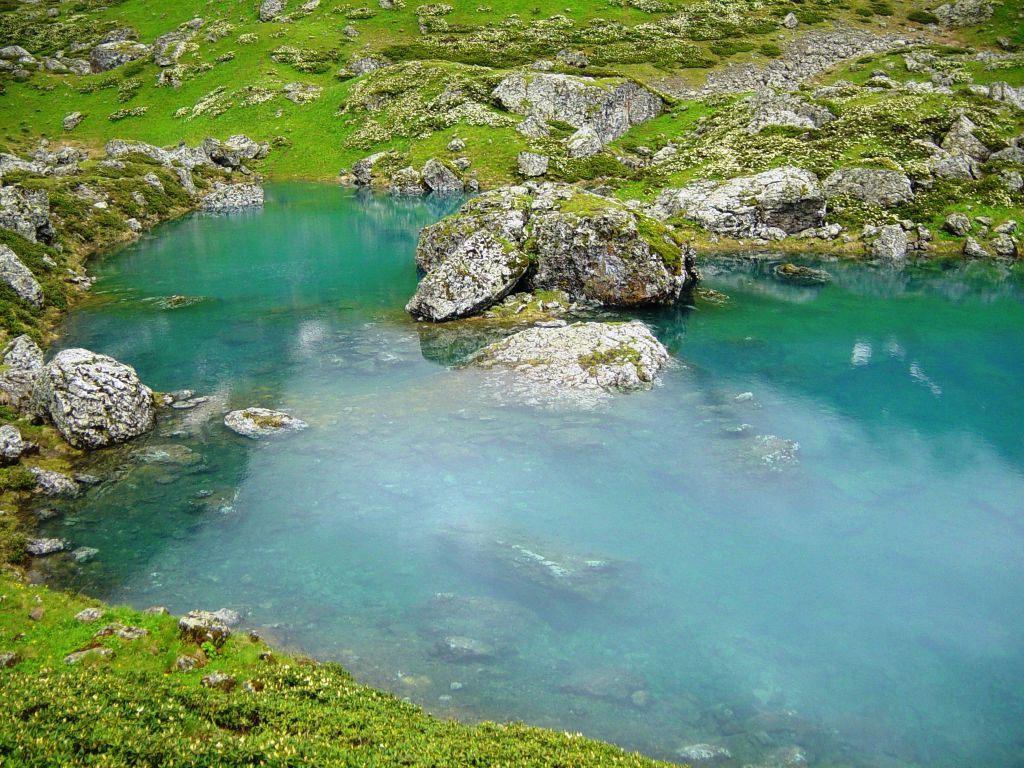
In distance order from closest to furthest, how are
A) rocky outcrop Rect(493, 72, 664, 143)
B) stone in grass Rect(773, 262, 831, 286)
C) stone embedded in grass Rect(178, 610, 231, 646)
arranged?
1. stone embedded in grass Rect(178, 610, 231, 646)
2. stone in grass Rect(773, 262, 831, 286)
3. rocky outcrop Rect(493, 72, 664, 143)

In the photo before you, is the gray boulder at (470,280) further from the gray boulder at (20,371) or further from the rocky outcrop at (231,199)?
the rocky outcrop at (231,199)

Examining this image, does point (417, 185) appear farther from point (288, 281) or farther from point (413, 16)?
point (413, 16)

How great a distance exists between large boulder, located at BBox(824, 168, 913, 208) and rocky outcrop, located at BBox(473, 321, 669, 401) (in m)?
44.6

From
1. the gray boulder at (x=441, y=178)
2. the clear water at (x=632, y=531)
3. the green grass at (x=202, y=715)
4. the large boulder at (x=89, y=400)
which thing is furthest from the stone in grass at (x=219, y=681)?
the gray boulder at (x=441, y=178)

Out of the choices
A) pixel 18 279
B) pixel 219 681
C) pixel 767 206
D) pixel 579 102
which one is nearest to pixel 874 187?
pixel 767 206

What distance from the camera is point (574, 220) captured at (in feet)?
161

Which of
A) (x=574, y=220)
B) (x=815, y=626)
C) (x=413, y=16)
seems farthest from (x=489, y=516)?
(x=413, y=16)

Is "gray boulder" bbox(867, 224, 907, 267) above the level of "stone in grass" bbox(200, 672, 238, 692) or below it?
below

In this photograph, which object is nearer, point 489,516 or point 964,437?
point 489,516

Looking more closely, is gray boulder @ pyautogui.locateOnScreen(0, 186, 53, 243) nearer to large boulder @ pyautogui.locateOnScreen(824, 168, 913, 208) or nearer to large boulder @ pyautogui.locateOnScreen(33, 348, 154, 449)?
large boulder @ pyautogui.locateOnScreen(33, 348, 154, 449)

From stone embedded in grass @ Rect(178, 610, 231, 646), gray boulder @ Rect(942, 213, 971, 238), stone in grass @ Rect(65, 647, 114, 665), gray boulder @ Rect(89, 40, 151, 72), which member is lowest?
gray boulder @ Rect(942, 213, 971, 238)

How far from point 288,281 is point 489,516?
128 ft

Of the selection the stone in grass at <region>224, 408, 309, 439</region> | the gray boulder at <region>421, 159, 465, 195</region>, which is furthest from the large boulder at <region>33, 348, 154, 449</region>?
the gray boulder at <region>421, 159, 465, 195</region>

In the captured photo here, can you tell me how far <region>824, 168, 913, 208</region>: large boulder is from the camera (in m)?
70.1
